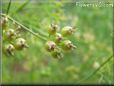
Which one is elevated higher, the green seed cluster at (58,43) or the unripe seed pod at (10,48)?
the green seed cluster at (58,43)

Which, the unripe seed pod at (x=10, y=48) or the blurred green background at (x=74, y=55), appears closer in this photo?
the unripe seed pod at (x=10, y=48)

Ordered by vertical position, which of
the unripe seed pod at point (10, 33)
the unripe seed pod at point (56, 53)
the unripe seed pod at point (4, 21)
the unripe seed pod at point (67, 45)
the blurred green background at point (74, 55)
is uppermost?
the unripe seed pod at point (4, 21)

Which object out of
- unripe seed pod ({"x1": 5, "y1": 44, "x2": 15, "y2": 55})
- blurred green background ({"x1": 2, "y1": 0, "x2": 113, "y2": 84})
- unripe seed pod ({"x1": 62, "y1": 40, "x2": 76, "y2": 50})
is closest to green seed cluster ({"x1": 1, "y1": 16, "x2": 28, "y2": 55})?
unripe seed pod ({"x1": 5, "y1": 44, "x2": 15, "y2": 55})

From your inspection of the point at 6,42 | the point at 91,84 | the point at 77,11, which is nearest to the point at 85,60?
the point at 91,84

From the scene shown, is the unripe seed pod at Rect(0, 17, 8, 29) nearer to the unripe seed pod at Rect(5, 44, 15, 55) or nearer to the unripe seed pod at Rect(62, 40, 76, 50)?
the unripe seed pod at Rect(5, 44, 15, 55)

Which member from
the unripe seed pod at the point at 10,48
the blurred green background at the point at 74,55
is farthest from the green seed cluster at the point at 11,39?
the blurred green background at the point at 74,55

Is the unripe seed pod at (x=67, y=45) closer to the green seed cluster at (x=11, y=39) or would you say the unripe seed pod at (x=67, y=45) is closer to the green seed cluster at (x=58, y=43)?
the green seed cluster at (x=58, y=43)

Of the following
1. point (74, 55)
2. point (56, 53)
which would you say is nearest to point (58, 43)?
point (56, 53)
